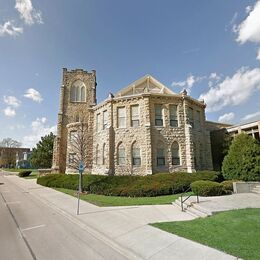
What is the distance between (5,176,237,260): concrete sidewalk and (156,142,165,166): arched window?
970 centimetres

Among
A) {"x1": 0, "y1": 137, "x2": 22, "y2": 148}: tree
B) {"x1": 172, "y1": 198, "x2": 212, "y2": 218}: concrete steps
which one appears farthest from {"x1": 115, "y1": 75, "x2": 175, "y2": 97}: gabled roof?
{"x1": 0, "y1": 137, "x2": 22, "y2": 148}: tree

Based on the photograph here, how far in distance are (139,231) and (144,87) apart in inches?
840

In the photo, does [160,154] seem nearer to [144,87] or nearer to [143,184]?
[143,184]

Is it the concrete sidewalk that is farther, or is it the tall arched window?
the tall arched window

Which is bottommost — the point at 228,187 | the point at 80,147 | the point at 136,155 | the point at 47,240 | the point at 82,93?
the point at 47,240

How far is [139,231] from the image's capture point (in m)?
7.44

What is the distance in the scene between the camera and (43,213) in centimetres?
1091

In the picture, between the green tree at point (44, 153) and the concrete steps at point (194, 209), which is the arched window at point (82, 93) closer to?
the green tree at point (44, 153)

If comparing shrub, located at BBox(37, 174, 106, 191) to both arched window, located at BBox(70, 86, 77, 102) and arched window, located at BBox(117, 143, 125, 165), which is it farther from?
arched window, located at BBox(70, 86, 77, 102)

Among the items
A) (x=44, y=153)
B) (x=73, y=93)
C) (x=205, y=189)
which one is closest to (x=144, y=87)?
(x=205, y=189)

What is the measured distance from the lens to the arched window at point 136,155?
21625mm

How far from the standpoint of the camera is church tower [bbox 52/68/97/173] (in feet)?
117

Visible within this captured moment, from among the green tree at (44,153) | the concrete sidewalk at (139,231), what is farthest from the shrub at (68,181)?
the green tree at (44,153)

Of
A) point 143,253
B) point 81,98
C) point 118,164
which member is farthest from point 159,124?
point 81,98
